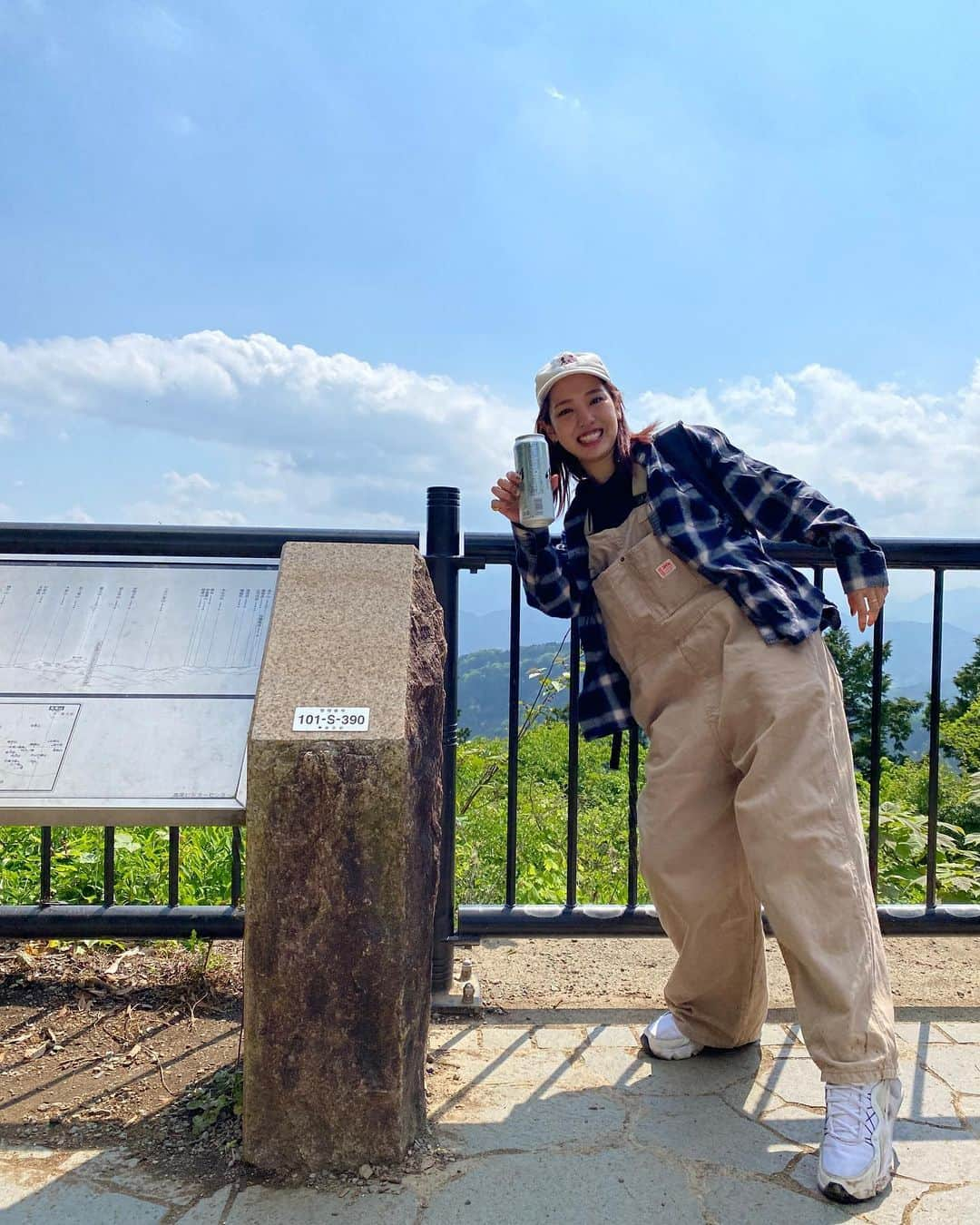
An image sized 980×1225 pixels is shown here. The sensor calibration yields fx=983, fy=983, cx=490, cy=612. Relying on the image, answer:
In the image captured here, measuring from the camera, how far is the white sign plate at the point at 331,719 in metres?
2.09

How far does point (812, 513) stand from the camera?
253cm

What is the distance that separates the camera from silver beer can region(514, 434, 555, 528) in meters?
2.50

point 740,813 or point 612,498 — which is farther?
point 612,498

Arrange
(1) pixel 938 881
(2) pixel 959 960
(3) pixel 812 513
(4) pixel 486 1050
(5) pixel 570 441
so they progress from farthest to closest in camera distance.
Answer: (1) pixel 938 881, (2) pixel 959 960, (4) pixel 486 1050, (5) pixel 570 441, (3) pixel 812 513

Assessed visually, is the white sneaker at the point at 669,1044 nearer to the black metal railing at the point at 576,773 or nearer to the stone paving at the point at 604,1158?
the stone paving at the point at 604,1158

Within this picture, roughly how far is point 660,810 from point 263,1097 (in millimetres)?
1185

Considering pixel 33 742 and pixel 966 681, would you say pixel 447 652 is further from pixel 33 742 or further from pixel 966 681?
pixel 966 681

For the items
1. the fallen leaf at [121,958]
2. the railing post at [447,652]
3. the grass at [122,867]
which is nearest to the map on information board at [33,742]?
the railing post at [447,652]

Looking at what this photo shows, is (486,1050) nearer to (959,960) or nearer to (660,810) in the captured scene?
(660,810)

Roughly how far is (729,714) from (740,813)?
0.24 metres

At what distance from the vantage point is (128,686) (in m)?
2.66

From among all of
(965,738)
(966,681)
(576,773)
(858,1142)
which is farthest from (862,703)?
(858,1142)

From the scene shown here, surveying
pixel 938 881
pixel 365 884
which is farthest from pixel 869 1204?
pixel 938 881

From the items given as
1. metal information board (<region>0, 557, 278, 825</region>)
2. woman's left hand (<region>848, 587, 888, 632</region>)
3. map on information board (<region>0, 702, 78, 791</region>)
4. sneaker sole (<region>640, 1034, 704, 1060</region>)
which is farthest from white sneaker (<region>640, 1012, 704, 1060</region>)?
map on information board (<region>0, 702, 78, 791</region>)
